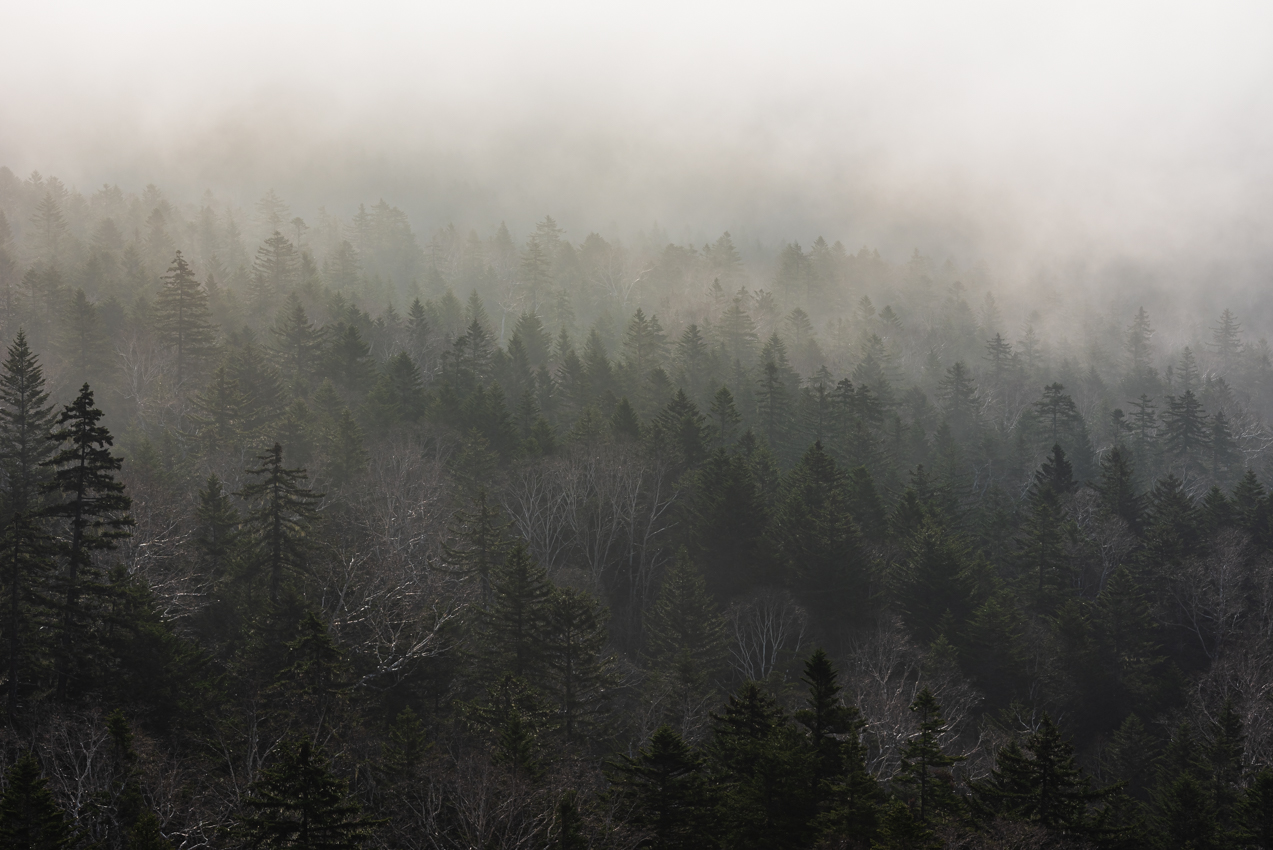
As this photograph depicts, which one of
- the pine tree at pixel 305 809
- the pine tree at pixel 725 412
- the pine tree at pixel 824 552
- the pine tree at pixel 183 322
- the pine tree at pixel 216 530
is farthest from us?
the pine tree at pixel 725 412

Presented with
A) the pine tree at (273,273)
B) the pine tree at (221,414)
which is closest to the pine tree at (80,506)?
the pine tree at (221,414)

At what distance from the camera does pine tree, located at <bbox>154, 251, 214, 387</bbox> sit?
61188 millimetres

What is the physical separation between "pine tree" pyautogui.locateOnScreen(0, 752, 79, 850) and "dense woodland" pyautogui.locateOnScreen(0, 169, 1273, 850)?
11cm

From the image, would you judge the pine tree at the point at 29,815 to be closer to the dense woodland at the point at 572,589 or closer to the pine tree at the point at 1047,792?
the dense woodland at the point at 572,589

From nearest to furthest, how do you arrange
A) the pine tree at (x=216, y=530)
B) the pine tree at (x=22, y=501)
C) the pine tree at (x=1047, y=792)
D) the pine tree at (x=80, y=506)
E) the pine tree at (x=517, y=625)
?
the pine tree at (x=1047, y=792) → the pine tree at (x=22, y=501) → the pine tree at (x=80, y=506) → the pine tree at (x=517, y=625) → the pine tree at (x=216, y=530)

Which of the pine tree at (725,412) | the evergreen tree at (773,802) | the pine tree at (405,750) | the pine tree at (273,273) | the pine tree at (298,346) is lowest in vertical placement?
the evergreen tree at (773,802)

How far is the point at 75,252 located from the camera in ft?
285

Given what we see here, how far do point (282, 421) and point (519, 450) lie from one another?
48.2 ft

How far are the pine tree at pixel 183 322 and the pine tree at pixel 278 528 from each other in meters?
31.2

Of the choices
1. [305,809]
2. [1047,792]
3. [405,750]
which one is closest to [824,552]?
[1047,792]

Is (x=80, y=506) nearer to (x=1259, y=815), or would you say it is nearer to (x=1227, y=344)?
(x=1259, y=815)

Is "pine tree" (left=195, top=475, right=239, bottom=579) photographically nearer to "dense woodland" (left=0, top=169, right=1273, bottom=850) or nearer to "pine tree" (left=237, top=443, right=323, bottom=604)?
"dense woodland" (left=0, top=169, right=1273, bottom=850)

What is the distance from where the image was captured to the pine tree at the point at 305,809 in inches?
819

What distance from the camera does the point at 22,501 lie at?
35.0m
